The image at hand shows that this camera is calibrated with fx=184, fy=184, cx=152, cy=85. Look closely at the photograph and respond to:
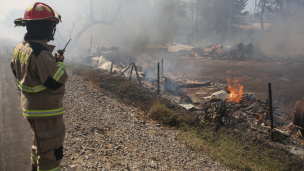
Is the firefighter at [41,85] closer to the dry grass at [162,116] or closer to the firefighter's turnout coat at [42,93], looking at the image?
the firefighter's turnout coat at [42,93]

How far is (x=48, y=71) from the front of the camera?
6.17 ft

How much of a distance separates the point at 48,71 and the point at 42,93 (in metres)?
0.25

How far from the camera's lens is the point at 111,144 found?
3.91 m

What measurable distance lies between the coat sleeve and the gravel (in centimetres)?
160

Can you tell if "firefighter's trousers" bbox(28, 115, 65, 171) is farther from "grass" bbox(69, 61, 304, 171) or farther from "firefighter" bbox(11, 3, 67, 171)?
"grass" bbox(69, 61, 304, 171)

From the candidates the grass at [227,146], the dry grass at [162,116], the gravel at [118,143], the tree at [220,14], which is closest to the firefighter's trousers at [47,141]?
the gravel at [118,143]

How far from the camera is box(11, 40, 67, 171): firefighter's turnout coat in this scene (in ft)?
6.18

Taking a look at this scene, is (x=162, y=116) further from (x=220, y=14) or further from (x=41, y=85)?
(x=220, y=14)

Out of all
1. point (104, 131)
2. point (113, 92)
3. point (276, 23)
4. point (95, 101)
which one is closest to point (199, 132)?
point (104, 131)

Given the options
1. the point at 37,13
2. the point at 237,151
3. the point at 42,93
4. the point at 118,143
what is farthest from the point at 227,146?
the point at 37,13

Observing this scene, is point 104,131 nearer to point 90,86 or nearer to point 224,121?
point 224,121

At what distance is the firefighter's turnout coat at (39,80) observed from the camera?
1879 millimetres

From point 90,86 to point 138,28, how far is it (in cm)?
3227

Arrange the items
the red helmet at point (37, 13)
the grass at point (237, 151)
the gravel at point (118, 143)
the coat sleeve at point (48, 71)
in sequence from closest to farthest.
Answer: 1. the coat sleeve at point (48, 71)
2. the red helmet at point (37, 13)
3. the gravel at point (118, 143)
4. the grass at point (237, 151)
